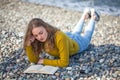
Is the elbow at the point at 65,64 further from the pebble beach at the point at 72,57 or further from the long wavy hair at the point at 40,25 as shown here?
the long wavy hair at the point at 40,25

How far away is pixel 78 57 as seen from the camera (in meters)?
7.14

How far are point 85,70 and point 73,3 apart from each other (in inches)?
353

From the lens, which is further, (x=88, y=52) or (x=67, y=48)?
(x=88, y=52)

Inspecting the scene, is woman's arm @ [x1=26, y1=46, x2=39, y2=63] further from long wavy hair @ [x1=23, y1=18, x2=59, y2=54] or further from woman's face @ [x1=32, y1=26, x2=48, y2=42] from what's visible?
woman's face @ [x1=32, y1=26, x2=48, y2=42]

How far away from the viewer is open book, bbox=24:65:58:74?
248 inches

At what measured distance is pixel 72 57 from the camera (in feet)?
23.4

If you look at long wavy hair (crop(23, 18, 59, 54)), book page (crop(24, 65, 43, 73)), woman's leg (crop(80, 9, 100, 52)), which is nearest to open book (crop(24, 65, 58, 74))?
book page (crop(24, 65, 43, 73))

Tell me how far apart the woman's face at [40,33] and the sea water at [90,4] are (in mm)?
7590

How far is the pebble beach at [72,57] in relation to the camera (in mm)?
6273

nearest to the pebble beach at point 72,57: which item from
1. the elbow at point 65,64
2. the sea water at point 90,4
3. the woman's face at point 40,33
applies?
the elbow at point 65,64

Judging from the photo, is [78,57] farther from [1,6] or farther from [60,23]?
[1,6]

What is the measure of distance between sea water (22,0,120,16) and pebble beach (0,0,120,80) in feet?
3.06

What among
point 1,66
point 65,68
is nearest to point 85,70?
point 65,68

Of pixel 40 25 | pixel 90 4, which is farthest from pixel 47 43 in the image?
pixel 90 4
